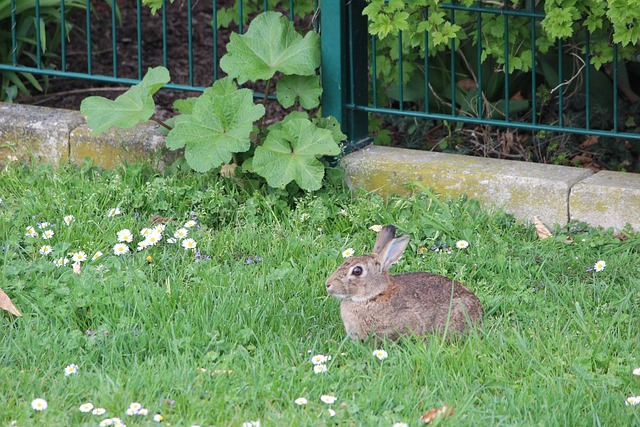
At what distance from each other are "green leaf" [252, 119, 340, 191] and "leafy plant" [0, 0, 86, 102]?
2216mm

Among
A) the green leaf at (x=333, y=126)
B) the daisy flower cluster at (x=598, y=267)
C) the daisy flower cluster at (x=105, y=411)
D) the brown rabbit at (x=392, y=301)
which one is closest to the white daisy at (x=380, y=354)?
the brown rabbit at (x=392, y=301)

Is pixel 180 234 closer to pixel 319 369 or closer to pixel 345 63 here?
pixel 345 63

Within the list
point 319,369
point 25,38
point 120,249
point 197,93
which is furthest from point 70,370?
point 25,38

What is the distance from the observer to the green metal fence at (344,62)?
5.75 metres

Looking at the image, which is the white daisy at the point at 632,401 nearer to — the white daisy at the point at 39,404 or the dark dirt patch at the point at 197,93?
the white daisy at the point at 39,404

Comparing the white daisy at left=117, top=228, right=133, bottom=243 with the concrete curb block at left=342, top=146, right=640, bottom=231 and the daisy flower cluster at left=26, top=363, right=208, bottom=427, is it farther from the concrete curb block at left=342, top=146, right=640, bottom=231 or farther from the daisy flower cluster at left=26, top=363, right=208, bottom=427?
the daisy flower cluster at left=26, top=363, right=208, bottom=427

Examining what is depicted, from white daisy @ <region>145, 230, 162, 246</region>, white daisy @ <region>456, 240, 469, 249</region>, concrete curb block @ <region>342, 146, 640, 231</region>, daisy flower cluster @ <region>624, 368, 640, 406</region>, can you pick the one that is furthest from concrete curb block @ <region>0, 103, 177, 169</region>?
daisy flower cluster @ <region>624, 368, 640, 406</region>

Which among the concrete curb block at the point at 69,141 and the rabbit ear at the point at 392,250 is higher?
the concrete curb block at the point at 69,141

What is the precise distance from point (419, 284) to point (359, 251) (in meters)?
0.87

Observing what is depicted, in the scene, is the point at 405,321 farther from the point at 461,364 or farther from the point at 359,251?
the point at 359,251

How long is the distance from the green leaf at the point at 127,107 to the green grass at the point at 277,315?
1.09 ft

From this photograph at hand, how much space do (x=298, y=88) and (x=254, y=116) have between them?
38cm

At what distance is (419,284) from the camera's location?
4312mm

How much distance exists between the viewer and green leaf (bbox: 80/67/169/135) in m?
5.55
